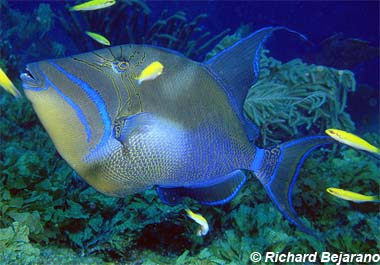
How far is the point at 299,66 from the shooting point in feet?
17.1

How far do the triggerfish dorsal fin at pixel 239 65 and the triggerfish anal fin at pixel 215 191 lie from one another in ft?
1.02

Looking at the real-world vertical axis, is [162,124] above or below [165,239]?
above

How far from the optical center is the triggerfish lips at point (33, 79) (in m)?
1.25

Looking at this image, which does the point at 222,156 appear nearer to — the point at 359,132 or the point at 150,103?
the point at 150,103

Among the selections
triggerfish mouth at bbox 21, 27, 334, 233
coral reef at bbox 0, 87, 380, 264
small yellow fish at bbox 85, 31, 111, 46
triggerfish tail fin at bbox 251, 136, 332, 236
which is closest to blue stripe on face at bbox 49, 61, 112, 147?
triggerfish mouth at bbox 21, 27, 334, 233

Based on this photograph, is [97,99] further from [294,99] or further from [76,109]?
[294,99]

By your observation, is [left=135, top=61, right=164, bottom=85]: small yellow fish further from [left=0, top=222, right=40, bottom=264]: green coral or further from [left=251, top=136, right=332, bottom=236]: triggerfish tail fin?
[left=0, top=222, right=40, bottom=264]: green coral

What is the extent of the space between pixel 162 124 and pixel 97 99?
0.29 meters

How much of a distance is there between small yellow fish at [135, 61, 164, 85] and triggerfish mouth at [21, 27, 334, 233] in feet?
0.06

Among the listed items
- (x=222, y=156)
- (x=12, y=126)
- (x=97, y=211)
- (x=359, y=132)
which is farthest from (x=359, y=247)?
(x=359, y=132)

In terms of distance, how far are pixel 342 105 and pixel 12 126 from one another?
502 cm

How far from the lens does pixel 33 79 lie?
1.26m

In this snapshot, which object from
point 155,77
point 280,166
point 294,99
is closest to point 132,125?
point 155,77

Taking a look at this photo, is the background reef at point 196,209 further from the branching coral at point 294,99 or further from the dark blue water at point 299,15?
the dark blue water at point 299,15
